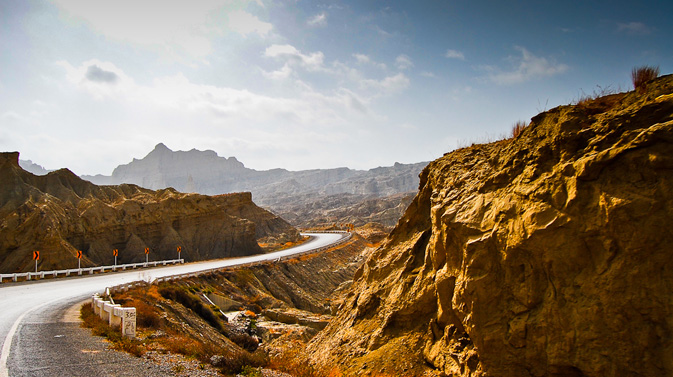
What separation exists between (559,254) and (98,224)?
41.7m

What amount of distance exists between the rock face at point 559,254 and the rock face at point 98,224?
31759 mm

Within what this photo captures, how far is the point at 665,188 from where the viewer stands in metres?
5.92

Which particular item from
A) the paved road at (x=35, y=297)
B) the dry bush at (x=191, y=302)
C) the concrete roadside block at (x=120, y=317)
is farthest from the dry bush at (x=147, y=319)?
the dry bush at (x=191, y=302)

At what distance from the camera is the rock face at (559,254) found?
6078 millimetres

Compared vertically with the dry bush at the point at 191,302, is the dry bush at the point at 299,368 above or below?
above

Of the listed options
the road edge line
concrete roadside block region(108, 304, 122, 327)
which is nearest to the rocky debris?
concrete roadside block region(108, 304, 122, 327)

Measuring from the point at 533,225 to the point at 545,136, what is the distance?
2.00 m

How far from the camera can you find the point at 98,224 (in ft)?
125

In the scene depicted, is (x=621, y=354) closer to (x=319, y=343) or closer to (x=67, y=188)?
(x=319, y=343)

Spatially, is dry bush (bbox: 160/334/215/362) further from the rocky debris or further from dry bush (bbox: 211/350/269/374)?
the rocky debris

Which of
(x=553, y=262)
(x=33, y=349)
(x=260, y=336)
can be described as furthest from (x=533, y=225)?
(x=260, y=336)

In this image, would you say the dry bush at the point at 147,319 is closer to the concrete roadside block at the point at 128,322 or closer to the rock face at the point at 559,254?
the concrete roadside block at the point at 128,322

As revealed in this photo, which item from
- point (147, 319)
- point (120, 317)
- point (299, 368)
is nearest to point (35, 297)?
point (147, 319)

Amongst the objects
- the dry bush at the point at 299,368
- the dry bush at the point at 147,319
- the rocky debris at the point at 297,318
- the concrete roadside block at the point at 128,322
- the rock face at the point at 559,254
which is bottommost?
the rocky debris at the point at 297,318
